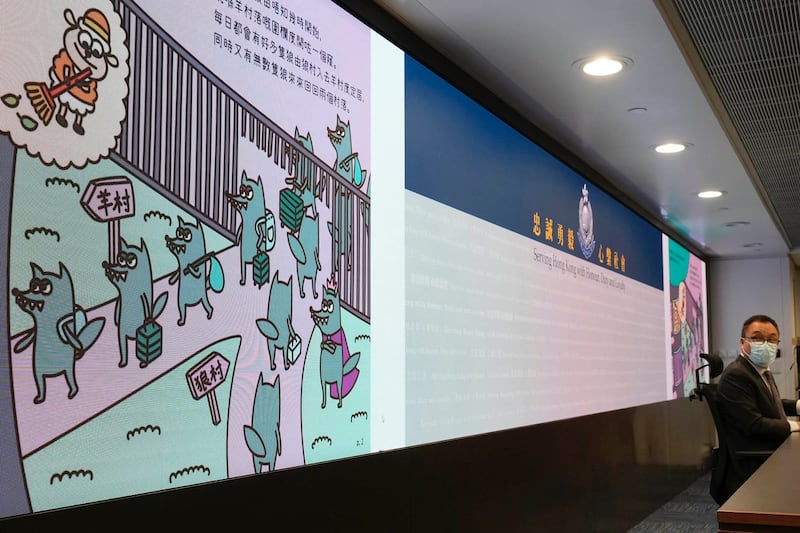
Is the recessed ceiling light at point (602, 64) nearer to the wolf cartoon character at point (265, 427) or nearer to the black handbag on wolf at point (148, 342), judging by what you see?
the wolf cartoon character at point (265, 427)

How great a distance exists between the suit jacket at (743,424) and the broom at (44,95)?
3743 mm

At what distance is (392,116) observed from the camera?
3.35m

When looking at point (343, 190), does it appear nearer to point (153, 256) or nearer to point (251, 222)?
point (251, 222)

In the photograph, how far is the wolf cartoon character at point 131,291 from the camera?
2006 millimetres

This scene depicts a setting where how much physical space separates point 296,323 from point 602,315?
12.3ft

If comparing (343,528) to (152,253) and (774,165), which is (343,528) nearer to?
(152,253)

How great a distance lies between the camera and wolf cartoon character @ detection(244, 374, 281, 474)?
246cm

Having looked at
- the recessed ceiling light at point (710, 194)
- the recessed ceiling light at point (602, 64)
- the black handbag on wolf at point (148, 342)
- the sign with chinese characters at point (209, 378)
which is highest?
the recessed ceiling light at point (602, 64)

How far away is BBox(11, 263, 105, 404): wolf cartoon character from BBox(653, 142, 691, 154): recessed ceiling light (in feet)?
14.2

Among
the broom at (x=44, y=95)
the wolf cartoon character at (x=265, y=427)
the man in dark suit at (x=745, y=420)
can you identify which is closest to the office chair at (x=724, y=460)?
the man in dark suit at (x=745, y=420)

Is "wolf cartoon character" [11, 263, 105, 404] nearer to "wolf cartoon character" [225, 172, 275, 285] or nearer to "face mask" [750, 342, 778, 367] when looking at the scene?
"wolf cartoon character" [225, 172, 275, 285]

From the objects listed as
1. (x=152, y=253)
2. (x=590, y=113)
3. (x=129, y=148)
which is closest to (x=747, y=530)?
(x=152, y=253)

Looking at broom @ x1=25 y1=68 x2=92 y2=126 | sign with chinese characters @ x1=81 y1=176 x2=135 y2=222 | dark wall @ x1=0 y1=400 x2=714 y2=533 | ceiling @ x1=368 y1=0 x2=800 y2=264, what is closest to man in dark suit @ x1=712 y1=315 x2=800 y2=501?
dark wall @ x1=0 y1=400 x2=714 y2=533

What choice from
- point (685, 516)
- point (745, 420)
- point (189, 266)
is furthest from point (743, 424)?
point (189, 266)
